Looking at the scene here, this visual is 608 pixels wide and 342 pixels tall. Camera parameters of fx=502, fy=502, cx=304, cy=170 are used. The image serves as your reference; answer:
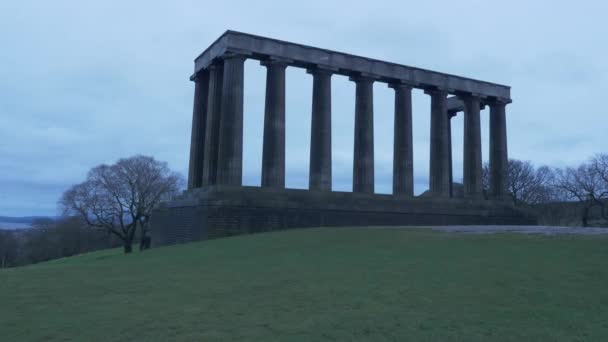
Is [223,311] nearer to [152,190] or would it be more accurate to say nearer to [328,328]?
[328,328]

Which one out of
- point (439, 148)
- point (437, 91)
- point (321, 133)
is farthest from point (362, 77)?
point (439, 148)

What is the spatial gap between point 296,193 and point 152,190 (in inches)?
1361

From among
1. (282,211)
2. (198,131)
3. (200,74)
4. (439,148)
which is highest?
(200,74)

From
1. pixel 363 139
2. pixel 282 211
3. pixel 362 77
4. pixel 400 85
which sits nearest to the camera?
pixel 282 211

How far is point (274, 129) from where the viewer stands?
3966cm

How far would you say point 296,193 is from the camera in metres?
38.6

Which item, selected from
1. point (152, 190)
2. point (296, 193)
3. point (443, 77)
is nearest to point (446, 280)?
point (296, 193)

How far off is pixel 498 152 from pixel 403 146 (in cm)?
1270

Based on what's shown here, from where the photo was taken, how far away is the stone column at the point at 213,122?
136 feet

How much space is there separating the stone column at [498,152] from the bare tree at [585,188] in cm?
2615

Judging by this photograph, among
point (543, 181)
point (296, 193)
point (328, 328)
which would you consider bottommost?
point (328, 328)

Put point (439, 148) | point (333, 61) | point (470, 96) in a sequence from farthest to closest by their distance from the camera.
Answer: point (470, 96) < point (439, 148) < point (333, 61)

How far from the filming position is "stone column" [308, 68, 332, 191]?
41.2m

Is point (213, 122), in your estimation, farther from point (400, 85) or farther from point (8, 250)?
point (8, 250)
